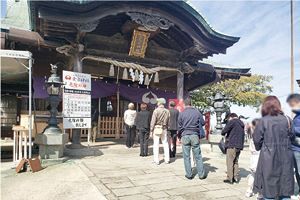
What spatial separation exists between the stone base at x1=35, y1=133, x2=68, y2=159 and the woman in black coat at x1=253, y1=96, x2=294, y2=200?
17.8ft

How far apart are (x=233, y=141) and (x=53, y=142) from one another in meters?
4.68

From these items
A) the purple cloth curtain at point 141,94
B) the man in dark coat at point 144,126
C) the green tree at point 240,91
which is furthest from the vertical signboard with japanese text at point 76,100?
the green tree at point 240,91

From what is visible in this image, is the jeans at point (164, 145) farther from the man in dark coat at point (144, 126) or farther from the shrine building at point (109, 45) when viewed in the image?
the shrine building at point (109, 45)

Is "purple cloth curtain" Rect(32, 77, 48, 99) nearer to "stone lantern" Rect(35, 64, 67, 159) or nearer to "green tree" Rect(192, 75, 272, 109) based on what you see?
"stone lantern" Rect(35, 64, 67, 159)

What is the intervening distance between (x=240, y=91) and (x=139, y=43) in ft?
66.6

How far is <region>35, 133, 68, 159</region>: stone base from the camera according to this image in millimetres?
7465

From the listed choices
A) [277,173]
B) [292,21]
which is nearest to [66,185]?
[277,173]

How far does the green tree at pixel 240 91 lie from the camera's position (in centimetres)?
2589

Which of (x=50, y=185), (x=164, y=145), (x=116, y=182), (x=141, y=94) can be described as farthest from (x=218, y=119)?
(x=50, y=185)

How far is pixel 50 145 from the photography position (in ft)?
24.8

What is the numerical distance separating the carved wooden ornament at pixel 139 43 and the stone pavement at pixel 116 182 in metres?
4.21

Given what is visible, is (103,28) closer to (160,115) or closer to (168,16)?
(168,16)

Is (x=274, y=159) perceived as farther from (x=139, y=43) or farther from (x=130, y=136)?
(x=139, y=43)

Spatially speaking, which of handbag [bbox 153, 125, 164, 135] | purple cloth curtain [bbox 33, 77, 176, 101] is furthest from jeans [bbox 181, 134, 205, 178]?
purple cloth curtain [bbox 33, 77, 176, 101]
